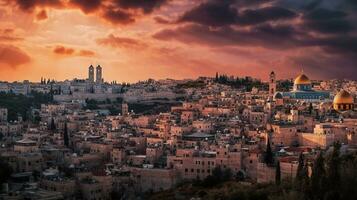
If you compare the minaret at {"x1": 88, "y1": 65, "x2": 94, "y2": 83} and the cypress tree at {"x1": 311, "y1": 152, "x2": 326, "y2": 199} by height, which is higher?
the minaret at {"x1": 88, "y1": 65, "x2": 94, "y2": 83}

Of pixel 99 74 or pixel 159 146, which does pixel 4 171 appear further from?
pixel 99 74

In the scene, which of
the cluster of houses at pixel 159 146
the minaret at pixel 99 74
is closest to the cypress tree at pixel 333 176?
the cluster of houses at pixel 159 146

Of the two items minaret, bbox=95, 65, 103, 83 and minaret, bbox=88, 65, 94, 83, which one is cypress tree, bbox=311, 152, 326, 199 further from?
minaret, bbox=95, 65, 103, 83

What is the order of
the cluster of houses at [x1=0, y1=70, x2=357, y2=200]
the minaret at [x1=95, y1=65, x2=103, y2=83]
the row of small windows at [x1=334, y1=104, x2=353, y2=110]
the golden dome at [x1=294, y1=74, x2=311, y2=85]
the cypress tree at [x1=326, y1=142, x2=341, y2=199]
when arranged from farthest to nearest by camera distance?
1. the minaret at [x1=95, y1=65, x2=103, y2=83]
2. the golden dome at [x1=294, y1=74, x2=311, y2=85]
3. the row of small windows at [x1=334, y1=104, x2=353, y2=110]
4. the cluster of houses at [x1=0, y1=70, x2=357, y2=200]
5. the cypress tree at [x1=326, y1=142, x2=341, y2=199]

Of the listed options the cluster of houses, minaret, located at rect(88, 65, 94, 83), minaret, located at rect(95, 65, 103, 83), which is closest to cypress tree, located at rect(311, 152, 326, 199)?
the cluster of houses

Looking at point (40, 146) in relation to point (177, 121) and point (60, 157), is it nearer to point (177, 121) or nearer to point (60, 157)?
point (60, 157)

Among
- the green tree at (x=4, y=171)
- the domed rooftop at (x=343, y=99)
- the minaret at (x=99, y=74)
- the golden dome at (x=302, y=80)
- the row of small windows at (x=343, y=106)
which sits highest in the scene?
the minaret at (x=99, y=74)

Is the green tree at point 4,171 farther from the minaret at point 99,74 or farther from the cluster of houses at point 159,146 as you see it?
the minaret at point 99,74

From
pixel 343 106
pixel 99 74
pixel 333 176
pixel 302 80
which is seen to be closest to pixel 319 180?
pixel 333 176

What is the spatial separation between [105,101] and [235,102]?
38.3ft

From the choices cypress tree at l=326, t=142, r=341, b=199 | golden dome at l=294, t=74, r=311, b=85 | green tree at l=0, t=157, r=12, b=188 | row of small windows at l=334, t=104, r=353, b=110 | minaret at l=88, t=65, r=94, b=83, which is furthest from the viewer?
minaret at l=88, t=65, r=94, b=83

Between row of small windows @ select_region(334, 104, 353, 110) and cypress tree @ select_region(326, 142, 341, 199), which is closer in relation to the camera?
cypress tree @ select_region(326, 142, 341, 199)

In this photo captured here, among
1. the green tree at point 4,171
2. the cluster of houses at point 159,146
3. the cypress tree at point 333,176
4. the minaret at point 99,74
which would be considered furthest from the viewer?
the minaret at point 99,74

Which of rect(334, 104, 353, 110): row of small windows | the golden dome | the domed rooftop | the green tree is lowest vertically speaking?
the green tree
